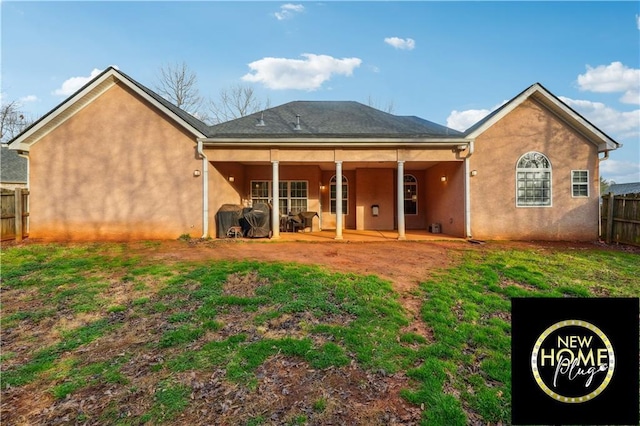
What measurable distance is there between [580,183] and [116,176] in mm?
16815

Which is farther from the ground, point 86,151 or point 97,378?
point 86,151

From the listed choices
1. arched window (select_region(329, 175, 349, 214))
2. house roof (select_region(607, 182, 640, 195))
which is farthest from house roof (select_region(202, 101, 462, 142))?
house roof (select_region(607, 182, 640, 195))

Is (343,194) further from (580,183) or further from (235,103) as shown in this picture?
(235,103)

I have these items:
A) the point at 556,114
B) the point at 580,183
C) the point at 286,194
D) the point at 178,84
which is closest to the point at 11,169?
the point at 178,84

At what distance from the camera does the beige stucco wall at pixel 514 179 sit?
32.9ft

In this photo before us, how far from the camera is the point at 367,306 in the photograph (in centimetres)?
446

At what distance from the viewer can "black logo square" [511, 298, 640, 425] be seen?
178 cm

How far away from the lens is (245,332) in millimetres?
3816

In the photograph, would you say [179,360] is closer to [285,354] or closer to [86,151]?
[285,354]

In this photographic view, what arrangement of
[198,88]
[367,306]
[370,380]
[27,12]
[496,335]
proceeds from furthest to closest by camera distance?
[198,88] → [27,12] → [367,306] → [496,335] → [370,380]

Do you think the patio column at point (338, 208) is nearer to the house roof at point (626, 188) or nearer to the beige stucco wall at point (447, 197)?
the beige stucco wall at point (447, 197)

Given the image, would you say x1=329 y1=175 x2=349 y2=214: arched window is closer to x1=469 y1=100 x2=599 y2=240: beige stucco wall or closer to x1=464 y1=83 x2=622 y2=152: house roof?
x1=469 y1=100 x2=599 y2=240: beige stucco wall

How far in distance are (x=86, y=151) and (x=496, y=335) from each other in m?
13.0

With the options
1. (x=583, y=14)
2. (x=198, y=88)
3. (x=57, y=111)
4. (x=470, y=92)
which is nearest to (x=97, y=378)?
(x=57, y=111)
